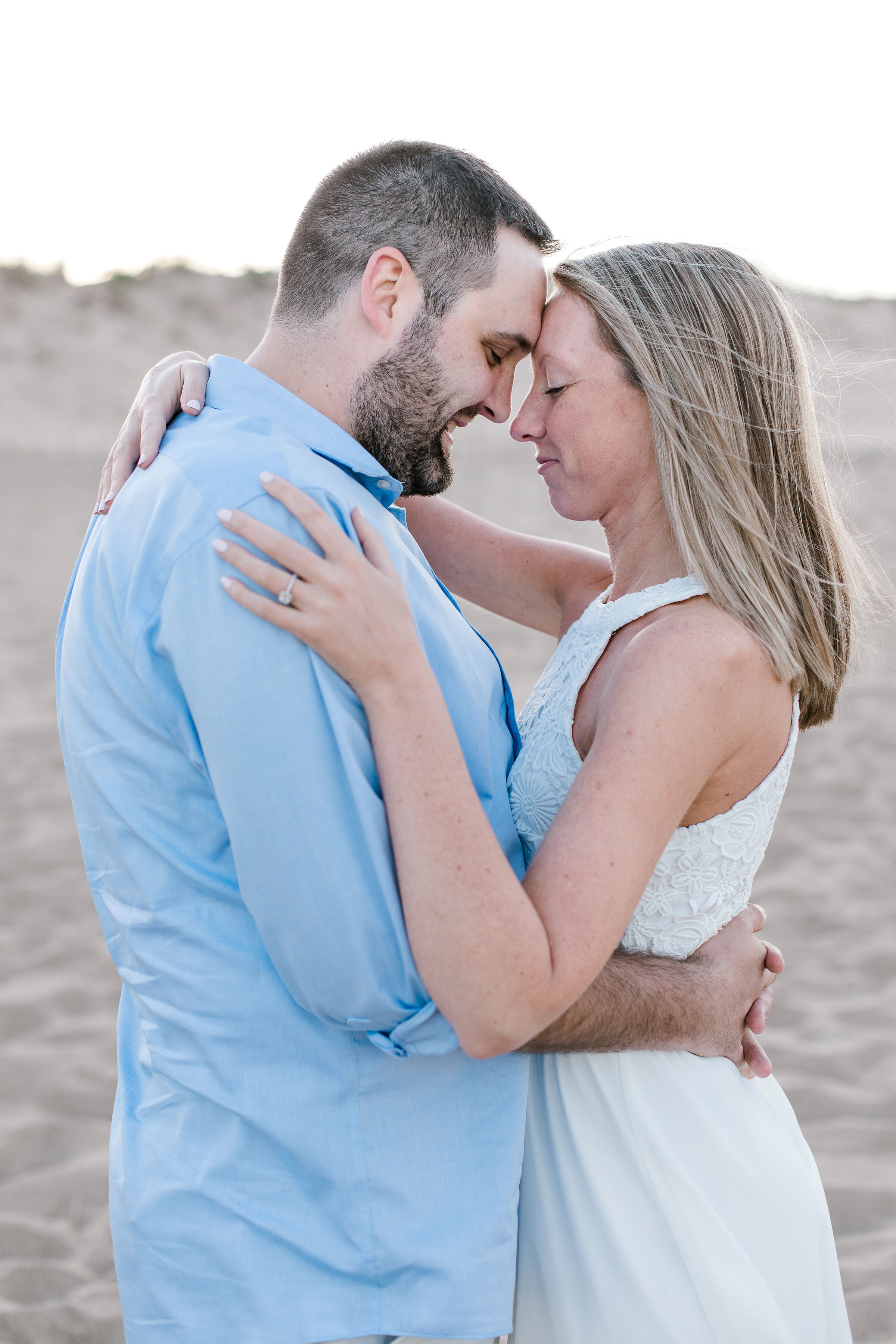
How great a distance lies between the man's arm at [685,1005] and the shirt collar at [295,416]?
0.93m

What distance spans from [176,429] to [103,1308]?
8.88ft

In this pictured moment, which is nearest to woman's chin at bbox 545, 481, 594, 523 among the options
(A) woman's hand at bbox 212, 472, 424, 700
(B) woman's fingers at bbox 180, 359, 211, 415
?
(B) woman's fingers at bbox 180, 359, 211, 415

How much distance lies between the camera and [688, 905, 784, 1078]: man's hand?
2004 mm

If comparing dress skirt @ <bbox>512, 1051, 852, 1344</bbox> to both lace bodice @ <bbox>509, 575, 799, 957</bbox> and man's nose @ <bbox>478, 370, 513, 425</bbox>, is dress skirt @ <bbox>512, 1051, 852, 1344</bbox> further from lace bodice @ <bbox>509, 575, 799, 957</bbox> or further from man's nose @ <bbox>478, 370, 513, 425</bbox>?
man's nose @ <bbox>478, 370, 513, 425</bbox>

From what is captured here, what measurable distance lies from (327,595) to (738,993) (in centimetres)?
122

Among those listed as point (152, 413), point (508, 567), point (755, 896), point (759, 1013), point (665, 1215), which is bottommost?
point (755, 896)

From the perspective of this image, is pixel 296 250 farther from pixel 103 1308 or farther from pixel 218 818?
pixel 103 1308

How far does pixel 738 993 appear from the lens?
207cm

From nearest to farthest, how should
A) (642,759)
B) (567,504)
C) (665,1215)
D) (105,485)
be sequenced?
1. (642,759)
2. (665,1215)
3. (105,485)
4. (567,504)

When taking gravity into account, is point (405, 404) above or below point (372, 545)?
→ above

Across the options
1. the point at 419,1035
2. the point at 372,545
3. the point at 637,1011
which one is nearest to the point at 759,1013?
the point at 637,1011

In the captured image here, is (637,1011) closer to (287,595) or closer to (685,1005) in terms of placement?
(685,1005)

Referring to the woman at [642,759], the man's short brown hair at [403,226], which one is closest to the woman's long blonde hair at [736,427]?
the woman at [642,759]

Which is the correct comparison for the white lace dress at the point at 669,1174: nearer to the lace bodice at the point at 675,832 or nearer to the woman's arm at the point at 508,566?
the lace bodice at the point at 675,832
